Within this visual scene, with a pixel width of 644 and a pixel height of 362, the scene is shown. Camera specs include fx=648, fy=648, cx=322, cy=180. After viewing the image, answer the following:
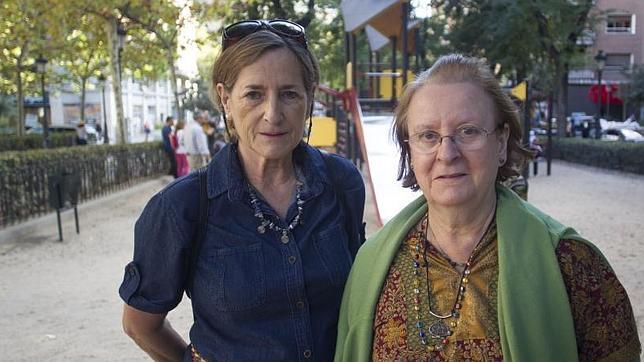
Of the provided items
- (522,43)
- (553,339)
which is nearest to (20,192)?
(553,339)

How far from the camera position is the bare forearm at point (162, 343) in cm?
200

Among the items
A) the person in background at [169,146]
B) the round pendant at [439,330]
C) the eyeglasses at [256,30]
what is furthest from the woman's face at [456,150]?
the person in background at [169,146]

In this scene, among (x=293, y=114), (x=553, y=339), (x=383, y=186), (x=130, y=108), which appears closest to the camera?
(x=553, y=339)

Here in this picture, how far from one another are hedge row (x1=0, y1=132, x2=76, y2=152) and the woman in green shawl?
22453mm

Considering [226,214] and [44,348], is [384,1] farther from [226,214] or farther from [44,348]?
[226,214]

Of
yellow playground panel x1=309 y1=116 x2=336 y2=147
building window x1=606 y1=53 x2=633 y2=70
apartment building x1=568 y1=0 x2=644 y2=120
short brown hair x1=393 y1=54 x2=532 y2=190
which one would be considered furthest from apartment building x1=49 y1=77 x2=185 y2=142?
short brown hair x1=393 y1=54 x2=532 y2=190

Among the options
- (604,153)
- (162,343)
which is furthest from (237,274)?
(604,153)

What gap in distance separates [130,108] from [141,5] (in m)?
43.0

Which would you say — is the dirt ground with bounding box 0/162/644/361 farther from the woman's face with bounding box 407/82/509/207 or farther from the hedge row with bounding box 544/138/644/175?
the woman's face with bounding box 407/82/509/207

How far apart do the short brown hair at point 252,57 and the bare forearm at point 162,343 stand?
75cm

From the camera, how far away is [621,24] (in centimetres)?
5112

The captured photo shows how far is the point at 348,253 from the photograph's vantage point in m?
1.95

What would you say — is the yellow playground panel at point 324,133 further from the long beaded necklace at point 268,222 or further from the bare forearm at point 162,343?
Answer: the long beaded necklace at point 268,222

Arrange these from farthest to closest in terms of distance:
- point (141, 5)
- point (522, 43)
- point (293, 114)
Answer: point (522, 43) < point (141, 5) < point (293, 114)
